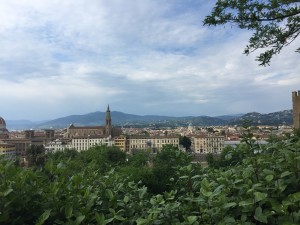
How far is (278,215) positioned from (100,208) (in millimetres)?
963

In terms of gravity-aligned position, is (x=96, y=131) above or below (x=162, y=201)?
below

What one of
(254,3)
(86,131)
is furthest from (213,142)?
(254,3)

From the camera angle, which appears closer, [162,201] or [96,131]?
[162,201]

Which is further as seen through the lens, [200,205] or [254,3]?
[254,3]

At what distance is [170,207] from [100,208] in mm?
438

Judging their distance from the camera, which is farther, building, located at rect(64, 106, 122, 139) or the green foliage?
building, located at rect(64, 106, 122, 139)

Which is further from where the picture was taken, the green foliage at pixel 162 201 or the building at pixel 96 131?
the building at pixel 96 131

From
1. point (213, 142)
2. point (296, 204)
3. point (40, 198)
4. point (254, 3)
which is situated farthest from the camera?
point (213, 142)

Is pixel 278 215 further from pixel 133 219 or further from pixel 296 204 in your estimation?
pixel 133 219

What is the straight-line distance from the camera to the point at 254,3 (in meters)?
3.89

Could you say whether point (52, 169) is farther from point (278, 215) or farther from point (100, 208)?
point (278, 215)

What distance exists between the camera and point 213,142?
293 ft

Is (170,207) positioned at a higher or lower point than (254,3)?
lower

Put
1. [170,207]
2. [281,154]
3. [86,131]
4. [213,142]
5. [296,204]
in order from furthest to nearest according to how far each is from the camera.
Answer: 1. [86,131]
2. [213,142]
3. [281,154]
4. [170,207]
5. [296,204]
